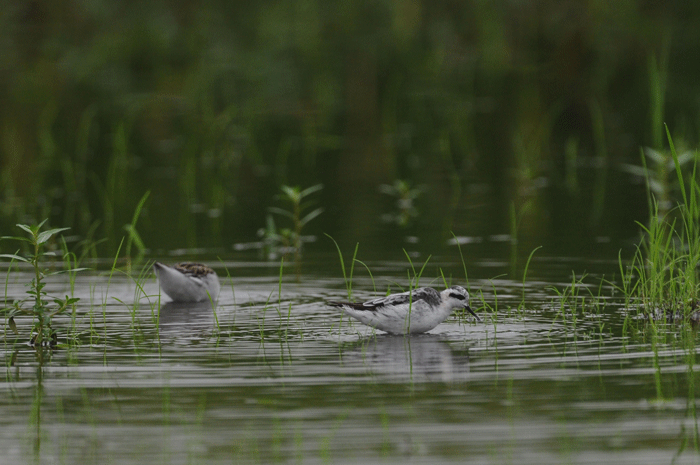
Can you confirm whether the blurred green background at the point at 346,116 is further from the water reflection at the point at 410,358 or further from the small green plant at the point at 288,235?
the water reflection at the point at 410,358

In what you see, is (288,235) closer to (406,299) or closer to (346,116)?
(406,299)

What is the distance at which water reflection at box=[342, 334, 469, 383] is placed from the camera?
25.8 feet

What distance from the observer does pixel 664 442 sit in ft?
20.2

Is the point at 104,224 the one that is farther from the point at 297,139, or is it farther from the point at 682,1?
the point at 682,1

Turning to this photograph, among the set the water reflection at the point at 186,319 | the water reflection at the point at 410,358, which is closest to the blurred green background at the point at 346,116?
the water reflection at the point at 186,319

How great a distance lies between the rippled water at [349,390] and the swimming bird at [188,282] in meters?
0.69

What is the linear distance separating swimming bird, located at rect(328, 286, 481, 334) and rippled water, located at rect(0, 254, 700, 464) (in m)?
0.14

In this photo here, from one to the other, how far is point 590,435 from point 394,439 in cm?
103

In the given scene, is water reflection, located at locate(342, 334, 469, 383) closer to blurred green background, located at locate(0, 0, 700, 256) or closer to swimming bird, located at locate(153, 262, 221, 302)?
swimming bird, located at locate(153, 262, 221, 302)

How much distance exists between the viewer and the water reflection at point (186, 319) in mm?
9703

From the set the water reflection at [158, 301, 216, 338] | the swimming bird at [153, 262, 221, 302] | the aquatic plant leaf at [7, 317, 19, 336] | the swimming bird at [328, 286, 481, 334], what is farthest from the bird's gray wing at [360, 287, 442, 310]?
the aquatic plant leaf at [7, 317, 19, 336]

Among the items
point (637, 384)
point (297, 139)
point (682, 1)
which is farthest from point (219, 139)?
point (682, 1)

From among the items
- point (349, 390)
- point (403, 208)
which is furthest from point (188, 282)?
point (403, 208)

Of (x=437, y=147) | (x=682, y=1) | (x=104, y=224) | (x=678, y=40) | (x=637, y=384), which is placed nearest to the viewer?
(x=637, y=384)
